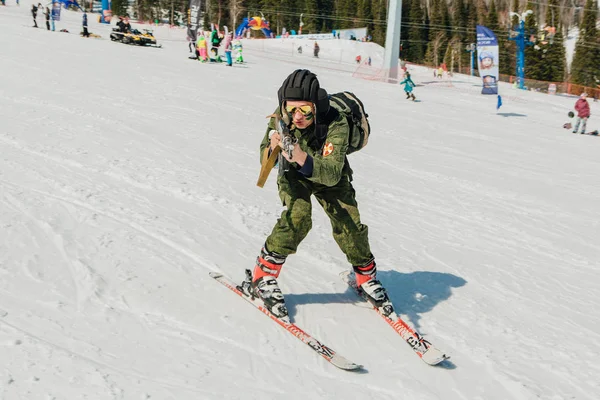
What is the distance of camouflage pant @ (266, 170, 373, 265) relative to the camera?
12.5 feet

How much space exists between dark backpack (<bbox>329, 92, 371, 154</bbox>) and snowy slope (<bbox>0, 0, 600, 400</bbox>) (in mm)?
1281

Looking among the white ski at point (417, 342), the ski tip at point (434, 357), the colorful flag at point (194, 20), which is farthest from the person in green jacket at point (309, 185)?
the colorful flag at point (194, 20)

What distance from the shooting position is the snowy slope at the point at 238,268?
319 cm

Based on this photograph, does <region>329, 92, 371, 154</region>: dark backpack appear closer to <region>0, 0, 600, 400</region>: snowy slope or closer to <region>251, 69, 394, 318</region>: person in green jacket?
<region>251, 69, 394, 318</region>: person in green jacket

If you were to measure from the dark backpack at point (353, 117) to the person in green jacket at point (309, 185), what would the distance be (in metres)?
0.08

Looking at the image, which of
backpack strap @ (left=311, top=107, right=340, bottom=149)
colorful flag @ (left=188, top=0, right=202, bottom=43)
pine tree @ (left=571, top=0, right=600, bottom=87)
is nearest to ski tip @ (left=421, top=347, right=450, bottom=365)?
backpack strap @ (left=311, top=107, right=340, bottom=149)

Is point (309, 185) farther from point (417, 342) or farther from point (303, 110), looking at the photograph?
point (417, 342)

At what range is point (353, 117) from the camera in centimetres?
369

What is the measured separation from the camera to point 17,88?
12.0 meters

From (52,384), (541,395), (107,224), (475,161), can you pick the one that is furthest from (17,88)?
(541,395)

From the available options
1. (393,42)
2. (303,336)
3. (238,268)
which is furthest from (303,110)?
(393,42)

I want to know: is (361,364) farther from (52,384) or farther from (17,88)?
(17,88)

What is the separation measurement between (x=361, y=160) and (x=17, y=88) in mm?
7465

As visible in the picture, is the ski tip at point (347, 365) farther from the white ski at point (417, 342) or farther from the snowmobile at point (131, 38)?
the snowmobile at point (131, 38)
